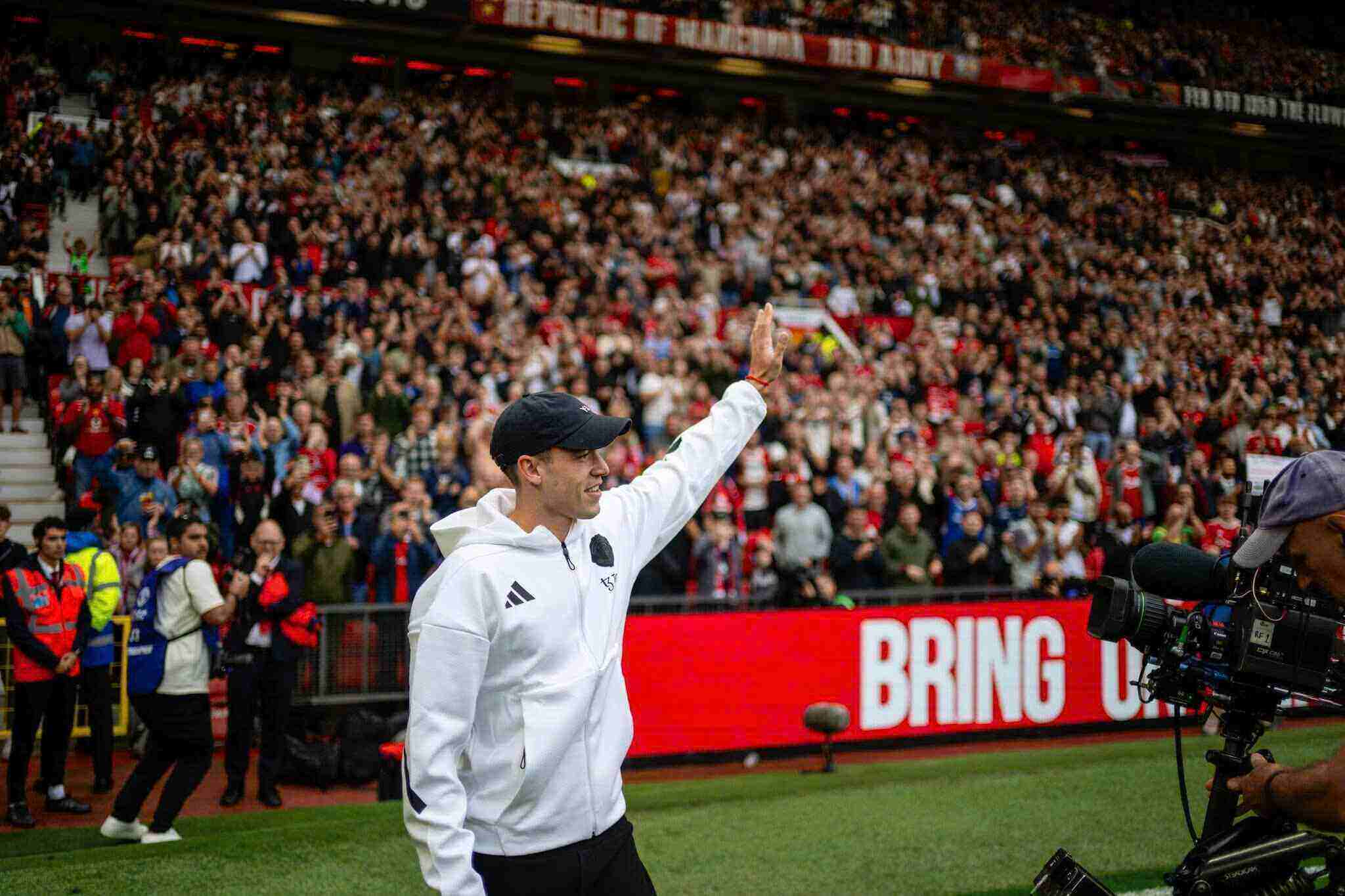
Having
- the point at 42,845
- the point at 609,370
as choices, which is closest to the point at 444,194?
the point at 609,370

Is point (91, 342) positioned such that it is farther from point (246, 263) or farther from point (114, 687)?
point (114, 687)

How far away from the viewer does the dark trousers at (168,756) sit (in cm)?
736

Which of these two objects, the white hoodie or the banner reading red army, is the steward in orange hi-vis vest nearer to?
the white hoodie

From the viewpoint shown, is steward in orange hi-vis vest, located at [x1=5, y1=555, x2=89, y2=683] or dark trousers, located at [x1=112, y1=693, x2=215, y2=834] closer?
dark trousers, located at [x1=112, y1=693, x2=215, y2=834]

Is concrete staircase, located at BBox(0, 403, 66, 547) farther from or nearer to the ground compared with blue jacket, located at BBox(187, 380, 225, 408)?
nearer to the ground

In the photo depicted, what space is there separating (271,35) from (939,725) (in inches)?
820

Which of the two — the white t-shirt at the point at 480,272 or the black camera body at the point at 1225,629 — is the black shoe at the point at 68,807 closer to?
the black camera body at the point at 1225,629

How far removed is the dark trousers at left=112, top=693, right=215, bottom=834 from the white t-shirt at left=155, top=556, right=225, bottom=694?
100 mm

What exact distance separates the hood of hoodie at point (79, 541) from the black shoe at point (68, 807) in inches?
65.2

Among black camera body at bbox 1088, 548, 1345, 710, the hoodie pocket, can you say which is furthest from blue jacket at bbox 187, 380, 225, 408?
black camera body at bbox 1088, 548, 1345, 710

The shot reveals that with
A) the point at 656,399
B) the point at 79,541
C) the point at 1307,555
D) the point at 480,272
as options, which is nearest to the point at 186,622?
the point at 79,541

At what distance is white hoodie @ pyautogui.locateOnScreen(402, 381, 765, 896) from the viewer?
286 centimetres

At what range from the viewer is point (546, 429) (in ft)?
10.5

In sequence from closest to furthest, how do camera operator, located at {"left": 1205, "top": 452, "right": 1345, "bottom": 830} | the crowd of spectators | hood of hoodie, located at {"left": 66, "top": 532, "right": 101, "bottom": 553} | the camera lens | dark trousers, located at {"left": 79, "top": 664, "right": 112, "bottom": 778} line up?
camera operator, located at {"left": 1205, "top": 452, "right": 1345, "bottom": 830}, the camera lens, hood of hoodie, located at {"left": 66, "top": 532, "right": 101, "bottom": 553}, dark trousers, located at {"left": 79, "top": 664, "right": 112, "bottom": 778}, the crowd of spectators
